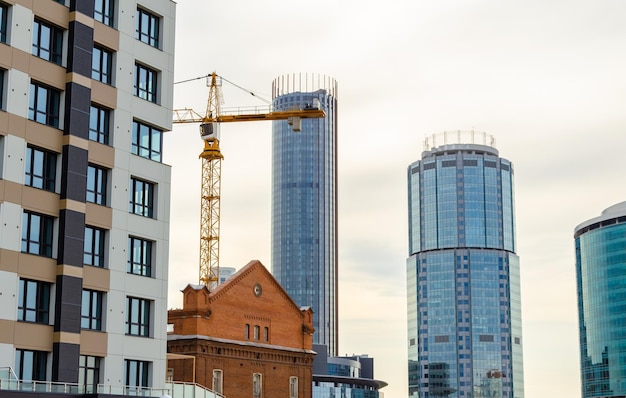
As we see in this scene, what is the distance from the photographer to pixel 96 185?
51.2 metres

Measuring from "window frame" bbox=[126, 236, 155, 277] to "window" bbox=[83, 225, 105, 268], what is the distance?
1.84 meters

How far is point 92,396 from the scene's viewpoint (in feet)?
150

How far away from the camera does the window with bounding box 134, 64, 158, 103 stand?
54737 mm

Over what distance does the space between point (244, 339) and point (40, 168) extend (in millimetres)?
41424

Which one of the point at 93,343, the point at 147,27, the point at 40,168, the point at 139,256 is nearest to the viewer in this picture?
the point at 40,168

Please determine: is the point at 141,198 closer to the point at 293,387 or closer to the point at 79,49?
the point at 79,49

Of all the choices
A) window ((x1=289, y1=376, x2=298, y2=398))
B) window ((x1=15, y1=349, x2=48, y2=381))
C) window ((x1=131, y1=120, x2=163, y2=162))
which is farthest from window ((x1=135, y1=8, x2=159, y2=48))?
window ((x1=289, y1=376, x2=298, y2=398))

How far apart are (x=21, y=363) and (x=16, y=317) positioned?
86.8 inches

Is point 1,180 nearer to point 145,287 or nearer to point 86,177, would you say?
point 86,177

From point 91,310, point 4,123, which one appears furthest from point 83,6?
point 91,310

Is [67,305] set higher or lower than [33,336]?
higher

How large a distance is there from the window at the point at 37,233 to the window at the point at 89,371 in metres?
5.49

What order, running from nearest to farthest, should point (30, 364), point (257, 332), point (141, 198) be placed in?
point (30, 364) → point (141, 198) → point (257, 332)

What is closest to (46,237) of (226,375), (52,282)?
(52,282)
